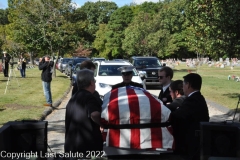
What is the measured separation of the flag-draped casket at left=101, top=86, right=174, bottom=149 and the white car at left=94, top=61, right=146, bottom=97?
872 centimetres

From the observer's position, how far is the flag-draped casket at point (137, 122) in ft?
15.9

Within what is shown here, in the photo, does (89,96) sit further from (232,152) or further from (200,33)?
(200,33)

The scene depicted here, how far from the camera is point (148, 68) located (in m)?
24.8

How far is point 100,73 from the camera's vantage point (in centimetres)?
1583

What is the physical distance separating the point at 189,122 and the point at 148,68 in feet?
64.4

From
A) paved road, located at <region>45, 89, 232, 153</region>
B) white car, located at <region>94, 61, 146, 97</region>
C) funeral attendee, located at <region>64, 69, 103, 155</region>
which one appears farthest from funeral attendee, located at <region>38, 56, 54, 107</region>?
funeral attendee, located at <region>64, 69, 103, 155</region>

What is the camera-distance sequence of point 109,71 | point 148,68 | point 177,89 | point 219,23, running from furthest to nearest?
point 148,68
point 109,71
point 219,23
point 177,89

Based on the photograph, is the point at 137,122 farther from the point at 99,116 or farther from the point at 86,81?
the point at 86,81

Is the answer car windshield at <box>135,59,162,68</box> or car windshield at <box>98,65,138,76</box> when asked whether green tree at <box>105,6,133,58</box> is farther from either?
car windshield at <box>98,65,138,76</box>

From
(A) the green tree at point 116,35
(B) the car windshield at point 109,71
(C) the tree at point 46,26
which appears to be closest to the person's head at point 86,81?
(B) the car windshield at point 109,71

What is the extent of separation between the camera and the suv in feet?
78.7

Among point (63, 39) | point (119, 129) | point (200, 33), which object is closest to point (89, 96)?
point (119, 129)

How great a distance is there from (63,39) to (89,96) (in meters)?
26.3

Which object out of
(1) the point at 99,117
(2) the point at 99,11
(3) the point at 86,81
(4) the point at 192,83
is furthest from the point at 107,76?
(2) the point at 99,11
